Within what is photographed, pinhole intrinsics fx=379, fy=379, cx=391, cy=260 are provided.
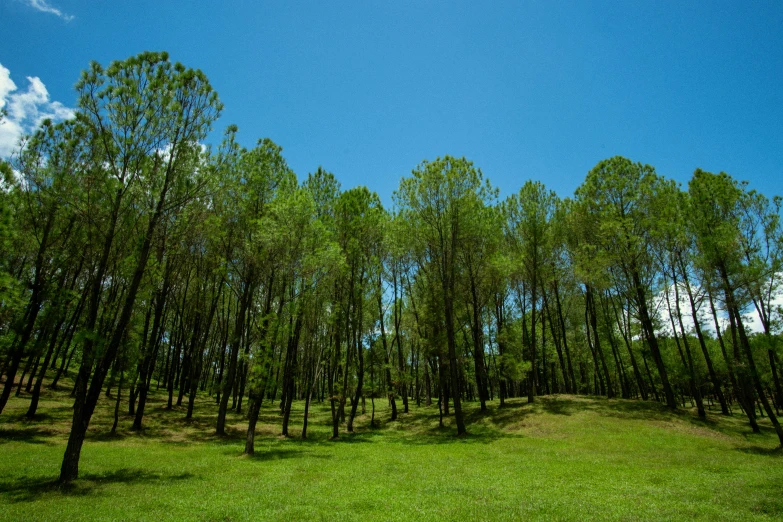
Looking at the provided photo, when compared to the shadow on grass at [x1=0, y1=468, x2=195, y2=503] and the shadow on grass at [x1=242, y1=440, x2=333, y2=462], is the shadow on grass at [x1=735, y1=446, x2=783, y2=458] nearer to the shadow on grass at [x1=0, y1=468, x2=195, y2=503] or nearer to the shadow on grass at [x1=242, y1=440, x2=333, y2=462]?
the shadow on grass at [x1=242, y1=440, x2=333, y2=462]

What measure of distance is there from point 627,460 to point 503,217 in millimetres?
19091

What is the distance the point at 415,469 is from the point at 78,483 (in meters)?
10.2

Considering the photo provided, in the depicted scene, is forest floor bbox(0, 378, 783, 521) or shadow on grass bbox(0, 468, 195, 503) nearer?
forest floor bbox(0, 378, 783, 521)

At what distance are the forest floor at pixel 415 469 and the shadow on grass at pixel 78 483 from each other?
0.06 meters

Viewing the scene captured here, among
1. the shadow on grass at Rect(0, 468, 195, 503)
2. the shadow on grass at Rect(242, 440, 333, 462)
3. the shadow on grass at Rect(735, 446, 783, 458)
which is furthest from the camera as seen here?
the shadow on grass at Rect(242, 440, 333, 462)

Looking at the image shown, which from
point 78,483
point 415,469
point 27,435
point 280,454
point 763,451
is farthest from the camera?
point 27,435

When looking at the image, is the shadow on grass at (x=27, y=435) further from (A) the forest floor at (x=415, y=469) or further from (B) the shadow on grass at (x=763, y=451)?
(B) the shadow on grass at (x=763, y=451)

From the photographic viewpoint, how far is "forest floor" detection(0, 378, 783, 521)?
335 inches

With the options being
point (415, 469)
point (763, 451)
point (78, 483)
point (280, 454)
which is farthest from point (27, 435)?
point (763, 451)

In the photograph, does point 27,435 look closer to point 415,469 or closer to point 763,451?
point 415,469

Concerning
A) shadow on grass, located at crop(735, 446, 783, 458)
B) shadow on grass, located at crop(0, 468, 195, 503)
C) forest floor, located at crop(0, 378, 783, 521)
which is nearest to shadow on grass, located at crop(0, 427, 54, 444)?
forest floor, located at crop(0, 378, 783, 521)

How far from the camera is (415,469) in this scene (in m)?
13.7

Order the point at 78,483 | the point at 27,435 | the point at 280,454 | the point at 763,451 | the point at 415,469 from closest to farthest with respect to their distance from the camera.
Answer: the point at 78,483 → the point at 415,469 → the point at 763,451 → the point at 280,454 → the point at 27,435

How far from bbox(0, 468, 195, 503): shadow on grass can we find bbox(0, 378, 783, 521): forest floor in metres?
0.06
